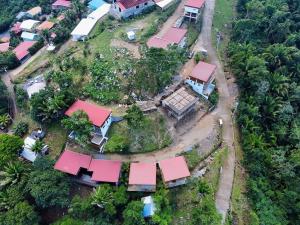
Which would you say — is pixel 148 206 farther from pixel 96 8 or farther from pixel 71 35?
pixel 96 8

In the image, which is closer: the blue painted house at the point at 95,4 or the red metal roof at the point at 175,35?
the red metal roof at the point at 175,35

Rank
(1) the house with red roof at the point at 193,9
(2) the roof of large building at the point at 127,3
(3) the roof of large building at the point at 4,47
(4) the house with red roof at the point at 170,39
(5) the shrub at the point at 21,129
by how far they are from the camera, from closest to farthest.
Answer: (5) the shrub at the point at 21,129
(4) the house with red roof at the point at 170,39
(1) the house with red roof at the point at 193,9
(2) the roof of large building at the point at 127,3
(3) the roof of large building at the point at 4,47

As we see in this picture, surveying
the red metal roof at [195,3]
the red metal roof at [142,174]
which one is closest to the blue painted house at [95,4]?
the red metal roof at [195,3]

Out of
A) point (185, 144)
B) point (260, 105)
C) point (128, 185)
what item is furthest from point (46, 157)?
point (260, 105)

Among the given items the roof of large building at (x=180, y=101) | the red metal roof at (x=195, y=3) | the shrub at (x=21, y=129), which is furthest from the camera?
the red metal roof at (x=195, y=3)

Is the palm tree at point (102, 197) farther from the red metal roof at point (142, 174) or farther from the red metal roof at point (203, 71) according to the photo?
the red metal roof at point (203, 71)

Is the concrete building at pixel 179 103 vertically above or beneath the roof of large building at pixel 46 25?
above

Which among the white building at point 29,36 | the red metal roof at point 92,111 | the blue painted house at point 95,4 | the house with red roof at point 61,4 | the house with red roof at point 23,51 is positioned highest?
the blue painted house at point 95,4
